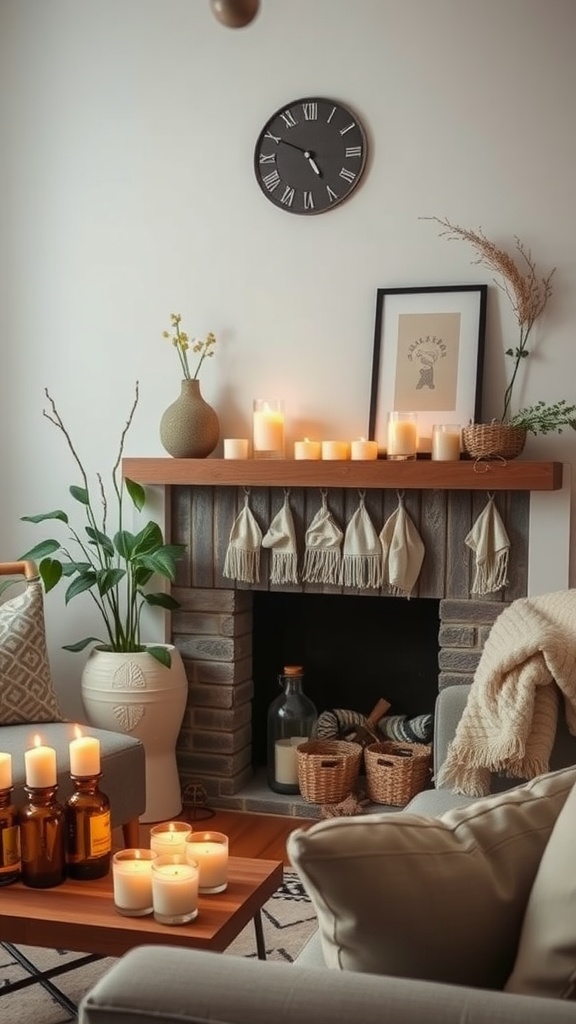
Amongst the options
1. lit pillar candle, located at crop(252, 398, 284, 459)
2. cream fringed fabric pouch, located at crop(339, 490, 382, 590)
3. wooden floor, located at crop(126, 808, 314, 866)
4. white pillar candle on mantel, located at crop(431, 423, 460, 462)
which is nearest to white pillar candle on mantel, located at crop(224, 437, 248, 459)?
lit pillar candle, located at crop(252, 398, 284, 459)

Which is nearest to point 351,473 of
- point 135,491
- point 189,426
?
point 189,426

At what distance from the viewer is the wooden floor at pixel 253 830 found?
10.9 ft

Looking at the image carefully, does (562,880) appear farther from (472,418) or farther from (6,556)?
(6,556)

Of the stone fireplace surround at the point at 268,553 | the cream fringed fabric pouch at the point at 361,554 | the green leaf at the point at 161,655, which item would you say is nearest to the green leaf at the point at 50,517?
the stone fireplace surround at the point at 268,553

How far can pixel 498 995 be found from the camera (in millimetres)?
1023

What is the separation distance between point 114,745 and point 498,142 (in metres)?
2.12

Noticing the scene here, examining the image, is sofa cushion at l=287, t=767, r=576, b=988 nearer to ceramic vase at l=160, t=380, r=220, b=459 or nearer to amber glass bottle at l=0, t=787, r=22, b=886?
amber glass bottle at l=0, t=787, r=22, b=886

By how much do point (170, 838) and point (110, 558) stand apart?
6.21 feet

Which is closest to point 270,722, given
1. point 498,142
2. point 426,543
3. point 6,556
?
point 426,543

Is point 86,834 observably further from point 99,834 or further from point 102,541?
point 102,541

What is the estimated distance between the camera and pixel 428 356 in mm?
3545

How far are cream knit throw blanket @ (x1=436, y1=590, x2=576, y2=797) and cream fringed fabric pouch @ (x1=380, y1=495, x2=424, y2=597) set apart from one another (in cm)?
100

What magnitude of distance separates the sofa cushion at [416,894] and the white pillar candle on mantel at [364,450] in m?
2.28

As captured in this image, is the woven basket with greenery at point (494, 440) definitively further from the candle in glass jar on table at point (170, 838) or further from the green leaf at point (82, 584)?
the candle in glass jar on table at point (170, 838)
